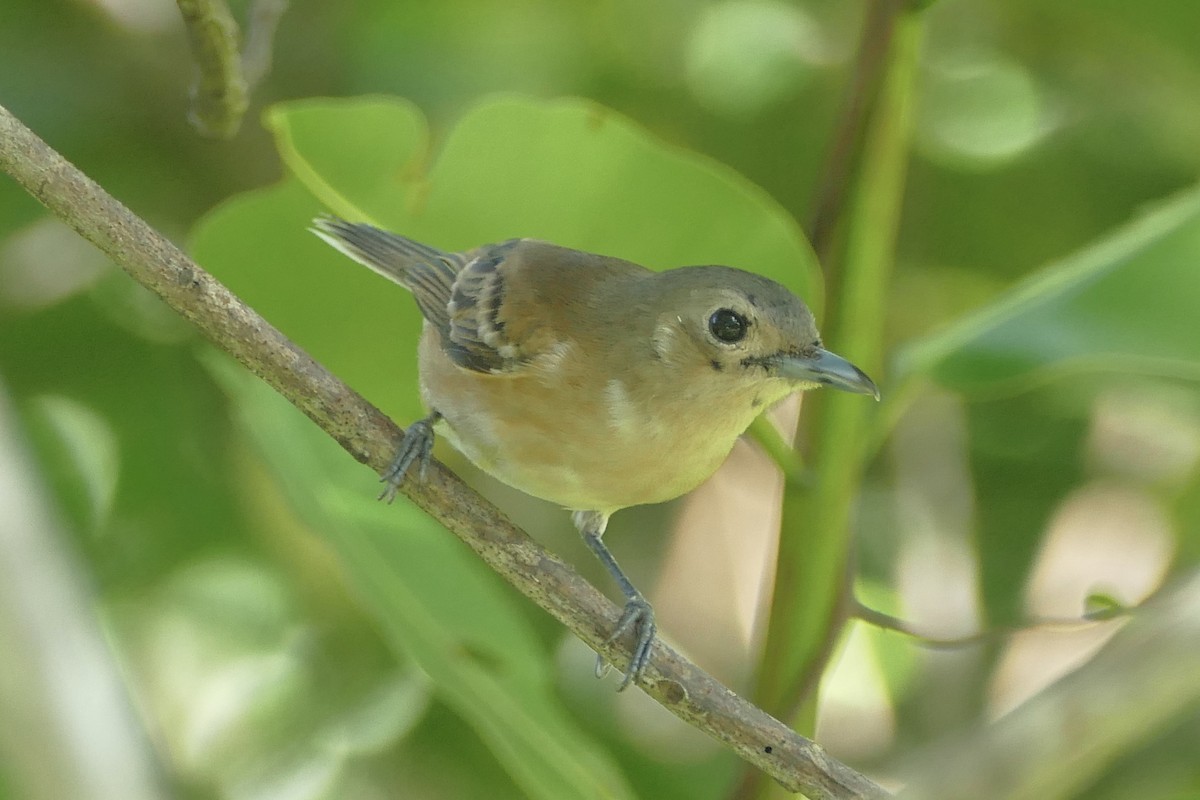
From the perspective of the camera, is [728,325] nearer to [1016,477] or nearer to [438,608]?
[438,608]

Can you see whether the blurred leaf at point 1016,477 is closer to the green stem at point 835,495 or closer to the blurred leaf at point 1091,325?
the blurred leaf at point 1091,325

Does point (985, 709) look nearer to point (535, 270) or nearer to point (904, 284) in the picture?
point (904, 284)

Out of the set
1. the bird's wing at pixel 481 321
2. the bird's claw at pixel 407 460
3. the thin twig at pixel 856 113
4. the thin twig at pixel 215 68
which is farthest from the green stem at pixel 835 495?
the thin twig at pixel 215 68

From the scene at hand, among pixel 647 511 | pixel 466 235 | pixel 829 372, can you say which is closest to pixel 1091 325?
pixel 829 372

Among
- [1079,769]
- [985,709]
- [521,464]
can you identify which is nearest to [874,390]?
[521,464]

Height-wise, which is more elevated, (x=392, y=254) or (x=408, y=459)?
(x=392, y=254)

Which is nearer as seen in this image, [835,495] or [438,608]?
[835,495]

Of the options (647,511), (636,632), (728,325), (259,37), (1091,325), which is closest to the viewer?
(1091,325)
